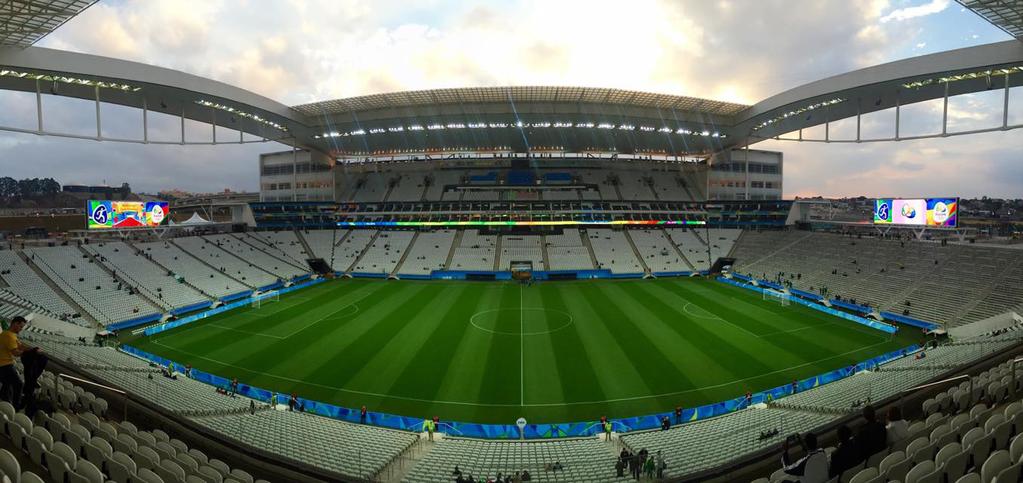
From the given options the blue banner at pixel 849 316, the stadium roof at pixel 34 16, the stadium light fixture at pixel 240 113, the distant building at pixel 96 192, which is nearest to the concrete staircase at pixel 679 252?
the blue banner at pixel 849 316

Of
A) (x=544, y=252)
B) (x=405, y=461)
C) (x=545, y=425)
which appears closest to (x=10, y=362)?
(x=405, y=461)

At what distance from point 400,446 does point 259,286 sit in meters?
32.2

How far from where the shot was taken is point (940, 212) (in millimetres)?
29703

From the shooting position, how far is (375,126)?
44969 millimetres

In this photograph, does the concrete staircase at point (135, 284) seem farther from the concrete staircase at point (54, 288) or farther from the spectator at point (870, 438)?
the spectator at point (870, 438)

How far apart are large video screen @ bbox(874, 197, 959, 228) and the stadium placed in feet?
0.63

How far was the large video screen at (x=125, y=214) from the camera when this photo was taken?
31.9m

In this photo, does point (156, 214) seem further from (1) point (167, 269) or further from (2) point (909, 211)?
(2) point (909, 211)

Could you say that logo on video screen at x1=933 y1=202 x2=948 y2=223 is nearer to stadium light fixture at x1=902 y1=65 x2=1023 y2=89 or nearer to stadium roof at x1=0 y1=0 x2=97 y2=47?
stadium light fixture at x1=902 y1=65 x2=1023 y2=89

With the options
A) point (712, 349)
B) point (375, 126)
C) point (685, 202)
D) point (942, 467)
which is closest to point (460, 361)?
point (712, 349)

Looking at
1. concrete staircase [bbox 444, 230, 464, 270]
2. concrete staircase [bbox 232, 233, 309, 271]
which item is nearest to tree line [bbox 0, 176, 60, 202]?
concrete staircase [bbox 232, 233, 309, 271]

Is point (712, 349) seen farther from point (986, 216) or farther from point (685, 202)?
point (986, 216)

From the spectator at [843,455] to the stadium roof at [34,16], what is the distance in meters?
26.0

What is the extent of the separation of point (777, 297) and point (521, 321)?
69.2 feet
